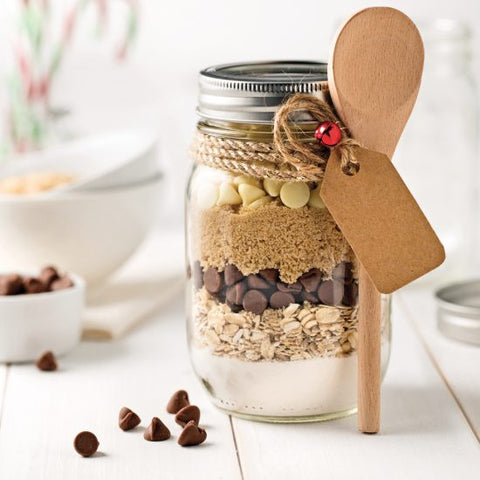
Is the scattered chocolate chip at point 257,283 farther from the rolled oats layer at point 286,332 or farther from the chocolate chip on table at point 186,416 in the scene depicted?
the chocolate chip on table at point 186,416

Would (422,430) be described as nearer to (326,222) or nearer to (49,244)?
(326,222)

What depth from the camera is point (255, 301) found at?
2.62ft

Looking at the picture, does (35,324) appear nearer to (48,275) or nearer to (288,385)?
(48,275)

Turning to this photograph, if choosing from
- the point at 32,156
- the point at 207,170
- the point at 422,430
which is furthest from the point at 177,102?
the point at 422,430

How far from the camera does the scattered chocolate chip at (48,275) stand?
3.45 feet

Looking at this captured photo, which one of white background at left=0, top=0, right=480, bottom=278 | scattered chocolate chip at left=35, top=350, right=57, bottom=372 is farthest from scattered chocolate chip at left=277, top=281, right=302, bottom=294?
white background at left=0, top=0, right=480, bottom=278

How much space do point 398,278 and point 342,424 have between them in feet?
0.48

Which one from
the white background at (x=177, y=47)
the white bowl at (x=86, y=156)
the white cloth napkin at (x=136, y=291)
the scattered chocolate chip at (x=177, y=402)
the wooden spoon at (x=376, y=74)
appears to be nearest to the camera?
the wooden spoon at (x=376, y=74)

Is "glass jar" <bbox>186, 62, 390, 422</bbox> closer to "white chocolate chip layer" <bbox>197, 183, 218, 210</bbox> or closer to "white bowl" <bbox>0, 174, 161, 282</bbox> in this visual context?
"white chocolate chip layer" <bbox>197, 183, 218, 210</bbox>

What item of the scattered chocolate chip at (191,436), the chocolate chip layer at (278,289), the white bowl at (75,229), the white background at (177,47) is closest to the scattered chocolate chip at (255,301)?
the chocolate chip layer at (278,289)

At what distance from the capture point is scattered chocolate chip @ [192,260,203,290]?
84 cm

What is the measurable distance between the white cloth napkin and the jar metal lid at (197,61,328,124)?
353mm

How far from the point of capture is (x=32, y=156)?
4.37 feet

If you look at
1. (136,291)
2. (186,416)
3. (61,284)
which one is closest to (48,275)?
(61,284)
